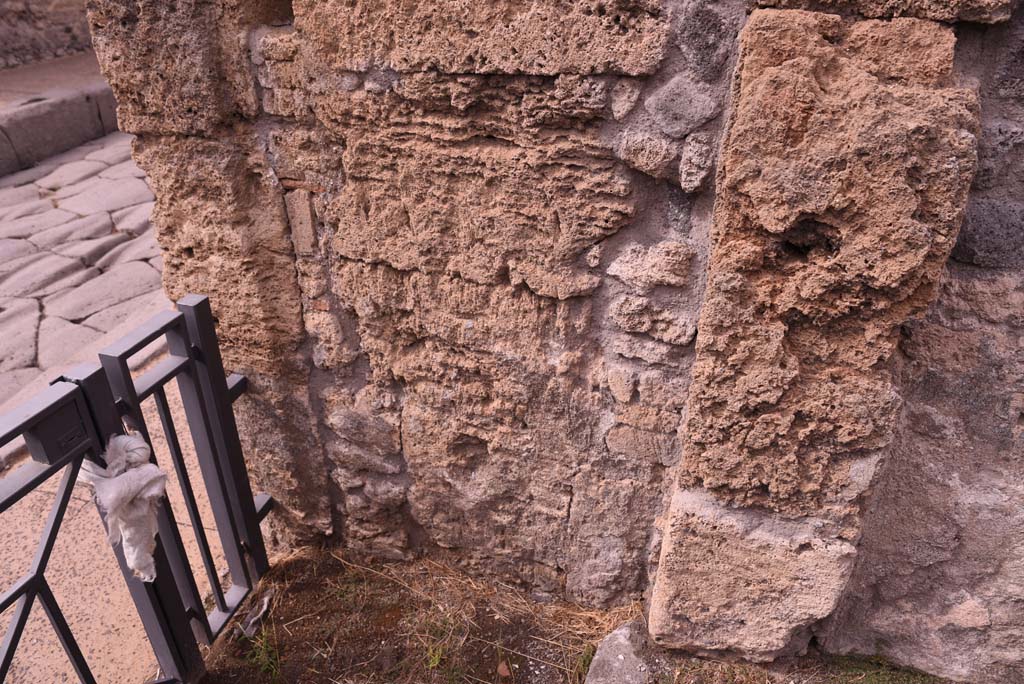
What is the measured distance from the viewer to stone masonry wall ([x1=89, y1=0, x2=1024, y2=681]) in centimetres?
127

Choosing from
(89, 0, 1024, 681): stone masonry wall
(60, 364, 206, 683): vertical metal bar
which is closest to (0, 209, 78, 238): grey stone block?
(89, 0, 1024, 681): stone masonry wall

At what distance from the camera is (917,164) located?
1206mm

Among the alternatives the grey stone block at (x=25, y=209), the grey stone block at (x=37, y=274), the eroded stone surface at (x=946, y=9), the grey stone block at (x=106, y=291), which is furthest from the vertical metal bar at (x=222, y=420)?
the grey stone block at (x=25, y=209)

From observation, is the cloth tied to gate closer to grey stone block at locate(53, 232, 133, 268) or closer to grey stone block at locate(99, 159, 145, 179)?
grey stone block at locate(53, 232, 133, 268)

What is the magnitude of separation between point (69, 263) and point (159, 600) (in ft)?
12.7

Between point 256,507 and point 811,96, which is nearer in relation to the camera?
point 811,96

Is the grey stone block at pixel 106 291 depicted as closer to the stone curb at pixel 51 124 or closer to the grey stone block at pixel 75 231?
the grey stone block at pixel 75 231

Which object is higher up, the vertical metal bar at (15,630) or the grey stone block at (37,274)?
the vertical metal bar at (15,630)

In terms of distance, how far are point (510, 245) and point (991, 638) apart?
1464mm

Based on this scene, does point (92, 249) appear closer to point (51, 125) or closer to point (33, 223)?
point (33, 223)

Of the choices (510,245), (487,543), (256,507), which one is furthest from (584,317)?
(256,507)

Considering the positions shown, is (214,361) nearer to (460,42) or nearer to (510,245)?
(510,245)

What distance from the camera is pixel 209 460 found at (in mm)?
2109

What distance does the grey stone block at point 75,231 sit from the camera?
17.1 feet
